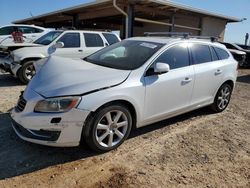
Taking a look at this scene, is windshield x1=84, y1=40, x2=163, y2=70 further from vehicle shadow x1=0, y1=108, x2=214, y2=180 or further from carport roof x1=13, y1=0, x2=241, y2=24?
carport roof x1=13, y1=0, x2=241, y2=24

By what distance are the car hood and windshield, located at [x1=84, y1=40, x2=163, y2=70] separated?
24cm

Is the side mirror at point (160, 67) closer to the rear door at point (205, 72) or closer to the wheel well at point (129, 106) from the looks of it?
the wheel well at point (129, 106)

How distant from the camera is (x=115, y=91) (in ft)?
11.9

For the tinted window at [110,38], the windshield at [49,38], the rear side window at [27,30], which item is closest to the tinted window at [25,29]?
the rear side window at [27,30]

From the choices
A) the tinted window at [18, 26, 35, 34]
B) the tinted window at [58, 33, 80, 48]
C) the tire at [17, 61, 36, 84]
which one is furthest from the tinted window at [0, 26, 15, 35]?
the tire at [17, 61, 36, 84]

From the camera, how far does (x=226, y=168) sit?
357cm

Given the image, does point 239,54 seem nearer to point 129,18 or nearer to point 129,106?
point 129,18

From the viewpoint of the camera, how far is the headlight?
3.32 meters

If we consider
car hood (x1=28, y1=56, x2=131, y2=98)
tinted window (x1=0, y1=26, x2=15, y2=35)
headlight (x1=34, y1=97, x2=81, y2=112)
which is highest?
car hood (x1=28, y1=56, x2=131, y2=98)

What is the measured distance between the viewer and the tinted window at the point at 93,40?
8898mm

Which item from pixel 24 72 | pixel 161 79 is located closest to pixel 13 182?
pixel 161 79

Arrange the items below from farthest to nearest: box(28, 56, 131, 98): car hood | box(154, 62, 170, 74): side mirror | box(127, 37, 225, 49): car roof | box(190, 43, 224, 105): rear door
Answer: box(190, 43, 224, 105): rear door
box(127, 37, 225, 49): car roof
box(154, 62, 170, 74): side mirror
box(28, 56, 131, 98): car hood

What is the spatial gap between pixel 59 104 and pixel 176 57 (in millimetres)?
2226

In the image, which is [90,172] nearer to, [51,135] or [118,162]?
[118,162]
